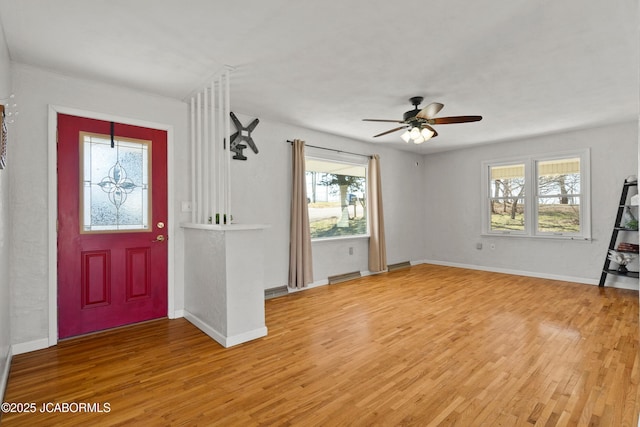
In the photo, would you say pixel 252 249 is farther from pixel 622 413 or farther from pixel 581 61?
pixel 581 61

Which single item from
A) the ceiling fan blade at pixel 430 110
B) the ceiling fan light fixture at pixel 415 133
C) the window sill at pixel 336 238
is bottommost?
the window sill at pixel 336 238

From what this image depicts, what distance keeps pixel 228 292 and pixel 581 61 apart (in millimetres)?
3868

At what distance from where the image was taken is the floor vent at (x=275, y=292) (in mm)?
4516

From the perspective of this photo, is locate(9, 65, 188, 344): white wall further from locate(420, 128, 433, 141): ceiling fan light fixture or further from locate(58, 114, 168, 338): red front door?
locate(420, 128, 433, 141): ceiling fan light fixture

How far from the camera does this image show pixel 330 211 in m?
5.61

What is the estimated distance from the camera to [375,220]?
6.05m

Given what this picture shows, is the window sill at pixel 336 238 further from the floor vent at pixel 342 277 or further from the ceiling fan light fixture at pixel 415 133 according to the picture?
the ceiling fan light fixture at pixel 415 133

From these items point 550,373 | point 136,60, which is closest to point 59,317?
point 136,60

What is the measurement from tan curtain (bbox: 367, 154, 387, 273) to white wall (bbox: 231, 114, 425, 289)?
16cm

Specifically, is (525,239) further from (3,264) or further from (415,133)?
(3,264)

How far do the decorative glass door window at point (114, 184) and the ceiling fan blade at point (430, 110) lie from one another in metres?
3.06

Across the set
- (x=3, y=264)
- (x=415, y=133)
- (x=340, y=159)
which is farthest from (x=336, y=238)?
(x=3, y=264)

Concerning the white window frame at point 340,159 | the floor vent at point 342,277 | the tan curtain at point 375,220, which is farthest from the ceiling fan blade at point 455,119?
the floor vent at point 342,277

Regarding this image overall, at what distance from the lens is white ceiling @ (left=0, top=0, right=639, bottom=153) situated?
7.00ft
